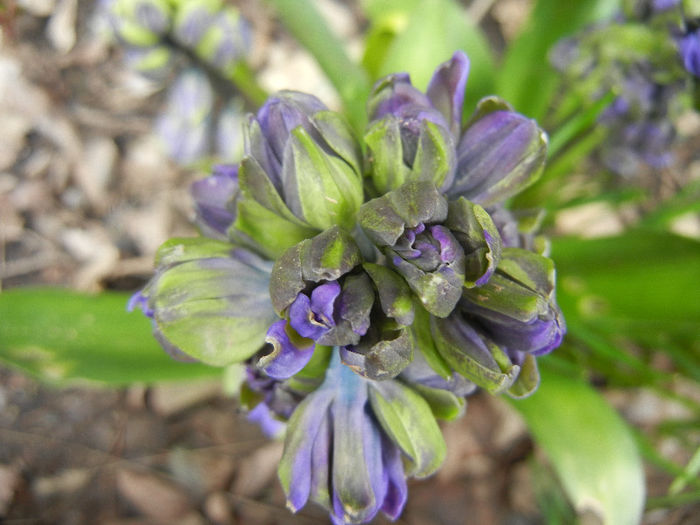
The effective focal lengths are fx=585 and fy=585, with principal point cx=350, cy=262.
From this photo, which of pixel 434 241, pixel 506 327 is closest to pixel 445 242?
pixel 434 241

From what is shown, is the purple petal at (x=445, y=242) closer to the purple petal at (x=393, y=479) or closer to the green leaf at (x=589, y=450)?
the purple petal at (x=393, y=479)

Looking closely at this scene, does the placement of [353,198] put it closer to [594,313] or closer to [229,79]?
[594,313]

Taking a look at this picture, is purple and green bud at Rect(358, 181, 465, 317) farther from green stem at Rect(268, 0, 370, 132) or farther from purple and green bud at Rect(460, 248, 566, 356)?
green stem at Rect(268, 0, 370, 132)

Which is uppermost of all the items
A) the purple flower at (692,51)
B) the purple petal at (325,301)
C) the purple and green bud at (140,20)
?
the purple flower at (692,51)

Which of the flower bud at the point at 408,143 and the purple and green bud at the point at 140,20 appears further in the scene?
the purple and green bud at the point at 140,20

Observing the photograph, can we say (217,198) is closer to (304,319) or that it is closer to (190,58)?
(304,319)

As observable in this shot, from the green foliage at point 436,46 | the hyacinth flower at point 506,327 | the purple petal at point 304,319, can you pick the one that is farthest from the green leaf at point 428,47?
the purple petal at point 304,319

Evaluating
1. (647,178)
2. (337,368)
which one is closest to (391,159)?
(337,368)
